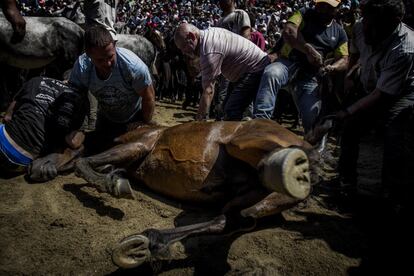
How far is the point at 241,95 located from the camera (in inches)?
161

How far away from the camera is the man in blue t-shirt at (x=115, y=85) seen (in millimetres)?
3404

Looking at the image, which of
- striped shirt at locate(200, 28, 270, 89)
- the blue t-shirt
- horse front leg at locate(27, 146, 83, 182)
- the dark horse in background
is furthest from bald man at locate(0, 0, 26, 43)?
striped shirt at locate(200, 28, 270, 89)

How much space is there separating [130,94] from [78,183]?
40.0 inches

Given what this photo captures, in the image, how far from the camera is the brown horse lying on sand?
2037 millimetres

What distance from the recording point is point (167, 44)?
32.8 ft

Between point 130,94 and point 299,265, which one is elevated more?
point 130,94

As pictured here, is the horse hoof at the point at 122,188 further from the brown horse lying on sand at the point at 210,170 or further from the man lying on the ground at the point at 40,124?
the man lying on the ground at the point at 40,124

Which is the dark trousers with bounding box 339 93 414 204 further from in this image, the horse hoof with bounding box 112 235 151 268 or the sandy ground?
the horse hoof with bounding box 112 235 151 268

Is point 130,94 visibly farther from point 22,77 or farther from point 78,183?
point 22,77

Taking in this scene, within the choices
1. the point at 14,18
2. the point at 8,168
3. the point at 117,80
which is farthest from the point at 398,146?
the point at 14,18

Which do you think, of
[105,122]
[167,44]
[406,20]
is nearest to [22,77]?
[167,44]

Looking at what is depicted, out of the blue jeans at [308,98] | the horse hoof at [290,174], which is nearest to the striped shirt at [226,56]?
the blue jeans at [308,98]

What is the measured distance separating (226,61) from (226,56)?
9cm

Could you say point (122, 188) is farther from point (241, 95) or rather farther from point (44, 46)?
point (44, 46)
